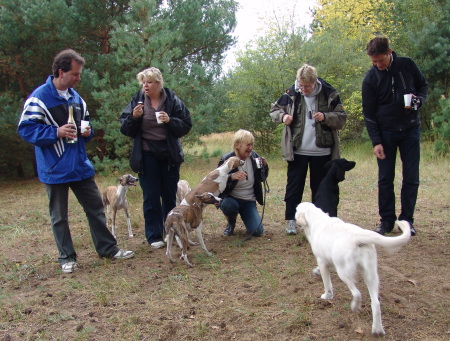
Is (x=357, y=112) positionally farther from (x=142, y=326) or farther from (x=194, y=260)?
(x=142, y=326)

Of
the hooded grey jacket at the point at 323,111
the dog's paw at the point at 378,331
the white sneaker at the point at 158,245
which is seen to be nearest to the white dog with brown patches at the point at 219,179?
the hooded grey jacket at the point at 323,111

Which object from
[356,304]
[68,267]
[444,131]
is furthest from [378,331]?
[444,131]

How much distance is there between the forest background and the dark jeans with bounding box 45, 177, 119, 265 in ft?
16.3

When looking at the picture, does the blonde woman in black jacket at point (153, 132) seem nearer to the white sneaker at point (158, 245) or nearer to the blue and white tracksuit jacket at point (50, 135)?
the white sneaker at point (158, 245)

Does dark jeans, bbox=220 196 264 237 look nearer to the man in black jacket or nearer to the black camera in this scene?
the man in black jacket

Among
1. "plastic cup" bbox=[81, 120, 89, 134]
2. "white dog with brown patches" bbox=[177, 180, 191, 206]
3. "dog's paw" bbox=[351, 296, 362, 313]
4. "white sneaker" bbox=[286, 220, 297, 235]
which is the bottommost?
"white sneaker" bbox=[286, 220, 297, 235]

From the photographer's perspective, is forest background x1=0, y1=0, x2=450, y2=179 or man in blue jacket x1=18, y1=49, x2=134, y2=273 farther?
forest background x1=0, y1=0, x2=450, y2=179

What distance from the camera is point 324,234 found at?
3.29 m

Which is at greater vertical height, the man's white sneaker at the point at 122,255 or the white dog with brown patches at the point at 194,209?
the white dog with brown patches at the point at 194,209

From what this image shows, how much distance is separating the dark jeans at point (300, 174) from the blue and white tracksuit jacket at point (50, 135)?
255 cm

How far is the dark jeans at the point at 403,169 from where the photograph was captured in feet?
16.6

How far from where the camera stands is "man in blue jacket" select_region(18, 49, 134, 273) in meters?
4.32

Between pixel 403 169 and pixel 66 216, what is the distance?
4016mm

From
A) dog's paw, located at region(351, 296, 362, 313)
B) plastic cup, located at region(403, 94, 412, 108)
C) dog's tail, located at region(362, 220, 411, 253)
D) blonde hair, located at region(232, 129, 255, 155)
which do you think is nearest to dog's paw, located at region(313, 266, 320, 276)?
dog's paw, located at region(351, 296, 362, 313)
